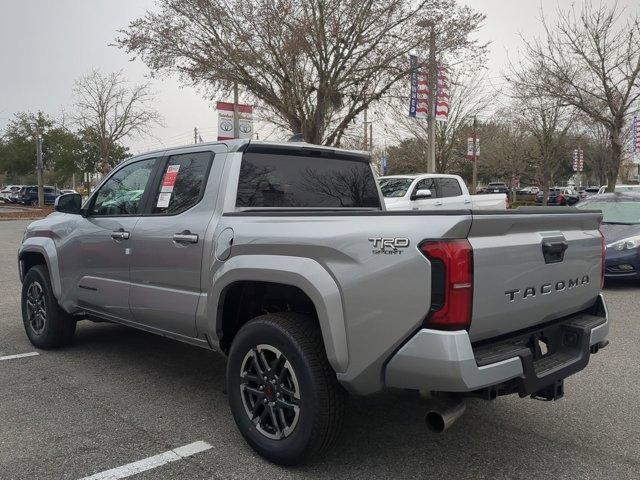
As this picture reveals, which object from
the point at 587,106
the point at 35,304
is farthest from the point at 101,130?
the point at 35,304

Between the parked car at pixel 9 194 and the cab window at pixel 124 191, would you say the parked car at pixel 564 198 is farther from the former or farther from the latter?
the parked car at pixel 9 194

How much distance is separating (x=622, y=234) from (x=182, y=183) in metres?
7.84

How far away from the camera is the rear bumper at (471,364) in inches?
101

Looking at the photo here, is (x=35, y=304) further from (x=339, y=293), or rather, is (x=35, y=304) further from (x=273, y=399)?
(x=339, y=293)

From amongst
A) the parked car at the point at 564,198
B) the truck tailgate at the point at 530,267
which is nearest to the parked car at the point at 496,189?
the parked car at the point at 564,198

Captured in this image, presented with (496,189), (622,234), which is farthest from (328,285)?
(496,189)

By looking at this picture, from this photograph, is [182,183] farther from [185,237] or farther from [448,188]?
[448,188]

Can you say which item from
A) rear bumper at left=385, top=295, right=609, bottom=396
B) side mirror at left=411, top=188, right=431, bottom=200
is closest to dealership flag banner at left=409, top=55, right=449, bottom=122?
side mirror at left=411, top=188, right=431, bottom=200

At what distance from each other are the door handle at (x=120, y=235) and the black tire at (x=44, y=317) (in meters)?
1.32

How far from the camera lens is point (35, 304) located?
18.4 feet

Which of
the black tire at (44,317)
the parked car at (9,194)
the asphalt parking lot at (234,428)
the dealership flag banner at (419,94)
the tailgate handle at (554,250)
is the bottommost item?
the asphalt parking lot at (234,428)

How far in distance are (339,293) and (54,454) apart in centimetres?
200

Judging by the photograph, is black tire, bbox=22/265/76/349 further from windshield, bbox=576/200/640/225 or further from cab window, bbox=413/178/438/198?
cab window, bbox=413/178/438/198

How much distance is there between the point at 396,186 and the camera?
1348 centimetres
